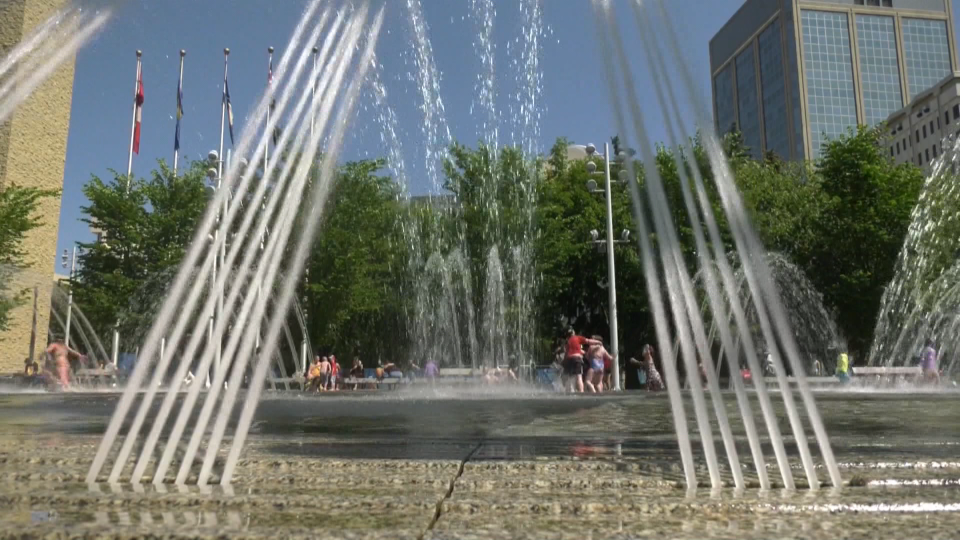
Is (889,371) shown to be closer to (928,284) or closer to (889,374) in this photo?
(889,374)

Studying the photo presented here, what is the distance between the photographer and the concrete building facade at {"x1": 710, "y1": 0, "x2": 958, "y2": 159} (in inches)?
3629

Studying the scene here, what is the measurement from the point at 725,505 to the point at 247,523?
1.79m

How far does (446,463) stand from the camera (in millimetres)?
4359

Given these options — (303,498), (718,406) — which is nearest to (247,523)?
(303,498)

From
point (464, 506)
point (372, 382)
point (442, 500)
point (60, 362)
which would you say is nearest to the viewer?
point (464, 506)

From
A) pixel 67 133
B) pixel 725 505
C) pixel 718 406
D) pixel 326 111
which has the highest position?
pixel 67 133

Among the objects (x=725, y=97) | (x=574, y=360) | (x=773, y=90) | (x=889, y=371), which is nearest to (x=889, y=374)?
(x=889, y=371)

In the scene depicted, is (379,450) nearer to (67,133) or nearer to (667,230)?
(667,230)

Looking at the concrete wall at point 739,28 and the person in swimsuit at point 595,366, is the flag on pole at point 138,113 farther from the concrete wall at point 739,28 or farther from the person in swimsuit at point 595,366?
the concrete wall at point 739,28

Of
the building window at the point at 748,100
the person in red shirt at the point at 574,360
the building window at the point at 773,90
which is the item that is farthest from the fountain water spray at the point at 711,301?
the building window at the point at 748,100

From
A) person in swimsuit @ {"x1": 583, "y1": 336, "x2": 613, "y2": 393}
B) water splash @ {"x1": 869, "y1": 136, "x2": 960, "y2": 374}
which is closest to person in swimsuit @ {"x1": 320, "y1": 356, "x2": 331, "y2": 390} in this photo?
person in swimsuit @ {"x1": 583, "y1": 336, "x2": 613, "y2": 393}

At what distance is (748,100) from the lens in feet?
341

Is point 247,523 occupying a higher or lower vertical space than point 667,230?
lower

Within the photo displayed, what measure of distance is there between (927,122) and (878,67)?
16.9m
